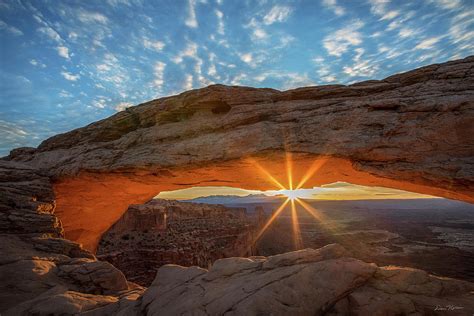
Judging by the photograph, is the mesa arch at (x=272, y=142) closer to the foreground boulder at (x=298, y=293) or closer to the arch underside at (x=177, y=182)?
the arch underside at (x=177, y=182)

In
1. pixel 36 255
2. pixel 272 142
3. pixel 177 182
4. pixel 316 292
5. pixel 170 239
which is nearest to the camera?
pixel 316 292

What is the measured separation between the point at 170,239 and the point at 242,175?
22065 mm

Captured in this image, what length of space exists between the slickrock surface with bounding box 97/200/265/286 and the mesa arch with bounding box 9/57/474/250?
10630 millimetres

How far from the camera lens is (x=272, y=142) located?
10.8 metres

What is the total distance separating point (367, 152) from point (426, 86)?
11.6ft

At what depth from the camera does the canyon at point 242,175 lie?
4836mm

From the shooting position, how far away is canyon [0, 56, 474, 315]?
15.9ft

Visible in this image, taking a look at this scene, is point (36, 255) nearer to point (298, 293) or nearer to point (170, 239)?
point (298, 293)

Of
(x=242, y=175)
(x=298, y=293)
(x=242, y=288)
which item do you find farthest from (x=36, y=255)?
(x=298, y=293)

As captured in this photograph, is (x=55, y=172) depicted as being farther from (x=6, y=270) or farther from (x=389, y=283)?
(x=389, y=283)

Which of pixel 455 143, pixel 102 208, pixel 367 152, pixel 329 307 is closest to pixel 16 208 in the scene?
pixel 102 208

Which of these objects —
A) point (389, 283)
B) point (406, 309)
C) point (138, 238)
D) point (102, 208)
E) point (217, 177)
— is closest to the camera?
point (406, 309)

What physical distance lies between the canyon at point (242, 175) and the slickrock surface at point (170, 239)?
10572 millimetres

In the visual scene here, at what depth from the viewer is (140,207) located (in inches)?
1387
